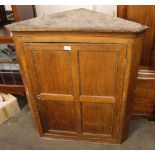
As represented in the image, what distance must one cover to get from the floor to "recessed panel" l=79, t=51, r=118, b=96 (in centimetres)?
64

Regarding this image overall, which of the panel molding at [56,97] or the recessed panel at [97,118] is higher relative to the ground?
the panel molding at [56,97]

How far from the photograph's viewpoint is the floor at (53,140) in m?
1.82

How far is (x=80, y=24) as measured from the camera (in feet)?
3.90

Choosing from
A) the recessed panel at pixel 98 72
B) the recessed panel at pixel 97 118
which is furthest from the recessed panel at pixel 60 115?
the recessed panel at pixel 98 72

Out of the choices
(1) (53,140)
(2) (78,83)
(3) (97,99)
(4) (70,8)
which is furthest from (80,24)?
(1) (53,140)

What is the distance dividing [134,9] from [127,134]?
114cm

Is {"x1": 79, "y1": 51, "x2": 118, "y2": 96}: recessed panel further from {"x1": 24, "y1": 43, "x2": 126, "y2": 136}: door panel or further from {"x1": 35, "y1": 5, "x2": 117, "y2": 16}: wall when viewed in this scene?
{"x1": 35, "y1": 5, "x2": 117, "y2": 16}: wall

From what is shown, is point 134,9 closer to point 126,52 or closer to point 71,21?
point 126,52

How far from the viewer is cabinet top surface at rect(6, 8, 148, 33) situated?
44.1 inches

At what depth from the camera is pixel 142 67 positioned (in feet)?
5.26

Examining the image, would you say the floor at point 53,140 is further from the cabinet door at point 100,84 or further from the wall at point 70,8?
the wall at point 70,8

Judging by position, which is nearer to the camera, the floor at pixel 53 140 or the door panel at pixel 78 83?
the door panel at pixel 78 83

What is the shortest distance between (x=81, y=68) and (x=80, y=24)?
31 centimetres
